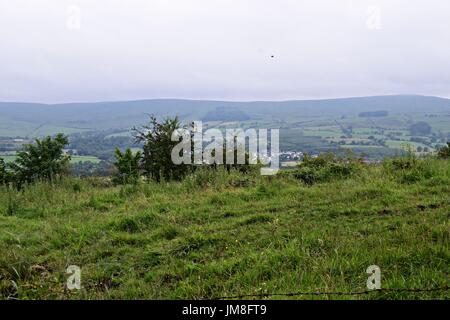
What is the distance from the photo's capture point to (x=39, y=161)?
1744 cm

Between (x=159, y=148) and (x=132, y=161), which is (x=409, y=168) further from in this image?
(x=132, y=161)

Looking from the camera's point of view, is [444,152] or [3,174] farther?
[3,174]

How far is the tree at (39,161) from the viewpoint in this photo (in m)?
16.5

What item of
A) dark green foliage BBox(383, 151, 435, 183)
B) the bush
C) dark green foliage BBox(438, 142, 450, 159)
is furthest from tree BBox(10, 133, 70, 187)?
dark green foliage BBox(438, 142, 450, 159)

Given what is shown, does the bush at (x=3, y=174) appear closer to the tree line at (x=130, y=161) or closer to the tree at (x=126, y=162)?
the tree line at (x=130, y=161)

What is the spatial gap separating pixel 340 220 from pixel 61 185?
759 cm

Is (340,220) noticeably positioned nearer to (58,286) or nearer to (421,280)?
(421,280)

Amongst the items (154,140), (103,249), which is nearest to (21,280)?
(103,249)

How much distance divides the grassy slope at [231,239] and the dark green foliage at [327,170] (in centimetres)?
63

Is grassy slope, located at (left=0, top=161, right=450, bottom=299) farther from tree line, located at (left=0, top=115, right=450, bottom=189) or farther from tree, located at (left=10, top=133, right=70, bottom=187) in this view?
tree, located at (left=10, top=133, right=70, bottom=187)

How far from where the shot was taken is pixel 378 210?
7188mm

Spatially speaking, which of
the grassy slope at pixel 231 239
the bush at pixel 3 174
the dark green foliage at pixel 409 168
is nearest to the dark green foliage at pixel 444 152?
the dark green foliage at pixel 409 168

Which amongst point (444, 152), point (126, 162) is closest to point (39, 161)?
point (126, 162)

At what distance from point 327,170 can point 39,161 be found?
12.3m
